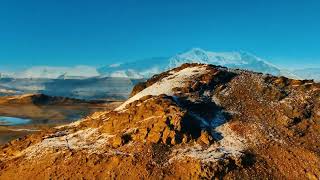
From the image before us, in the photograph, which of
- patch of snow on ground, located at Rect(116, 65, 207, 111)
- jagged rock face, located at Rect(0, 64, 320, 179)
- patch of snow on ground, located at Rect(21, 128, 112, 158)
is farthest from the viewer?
patch of snow on ground, located at Rect(116, 65, 207, 111)

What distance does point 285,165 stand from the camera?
27.7m

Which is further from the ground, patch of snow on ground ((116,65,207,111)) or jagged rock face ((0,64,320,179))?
patch of snow on ground ((116,65,207,111))

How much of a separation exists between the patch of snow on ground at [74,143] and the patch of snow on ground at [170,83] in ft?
13.9

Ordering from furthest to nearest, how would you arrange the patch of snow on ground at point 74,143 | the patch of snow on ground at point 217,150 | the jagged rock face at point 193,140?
the patch of snow on ground at point 74,143
the patch of snow on ground at point 217,150
the jagged rock face at point 193,140

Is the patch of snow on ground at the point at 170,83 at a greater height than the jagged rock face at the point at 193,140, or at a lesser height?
greater

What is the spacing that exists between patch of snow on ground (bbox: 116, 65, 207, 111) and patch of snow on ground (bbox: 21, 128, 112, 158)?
4235mm

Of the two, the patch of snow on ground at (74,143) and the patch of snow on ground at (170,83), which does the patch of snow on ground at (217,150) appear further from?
the patch of snow on ground at (170,83)

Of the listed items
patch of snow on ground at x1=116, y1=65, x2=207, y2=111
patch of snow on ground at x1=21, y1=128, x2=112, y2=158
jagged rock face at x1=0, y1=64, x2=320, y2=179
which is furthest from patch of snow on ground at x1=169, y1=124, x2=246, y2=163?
patch of snow on ground at x1=116, y1=65, x2=207, y2=111

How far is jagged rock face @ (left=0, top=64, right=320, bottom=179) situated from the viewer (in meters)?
27.4

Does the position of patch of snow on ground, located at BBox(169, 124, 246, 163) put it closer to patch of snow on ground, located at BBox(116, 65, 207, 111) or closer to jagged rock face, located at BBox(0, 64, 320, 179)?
jagged rock face, located at BBox(0, 64, 320, 179)

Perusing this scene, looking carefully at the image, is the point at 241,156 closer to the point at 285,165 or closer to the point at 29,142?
the point at 285,165

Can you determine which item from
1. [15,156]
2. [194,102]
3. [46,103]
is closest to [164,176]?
[194,102]

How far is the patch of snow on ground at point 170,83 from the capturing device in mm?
37219

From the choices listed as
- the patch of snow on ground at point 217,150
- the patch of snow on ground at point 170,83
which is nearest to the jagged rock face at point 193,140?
the patch of snow on ground at point 217,150
